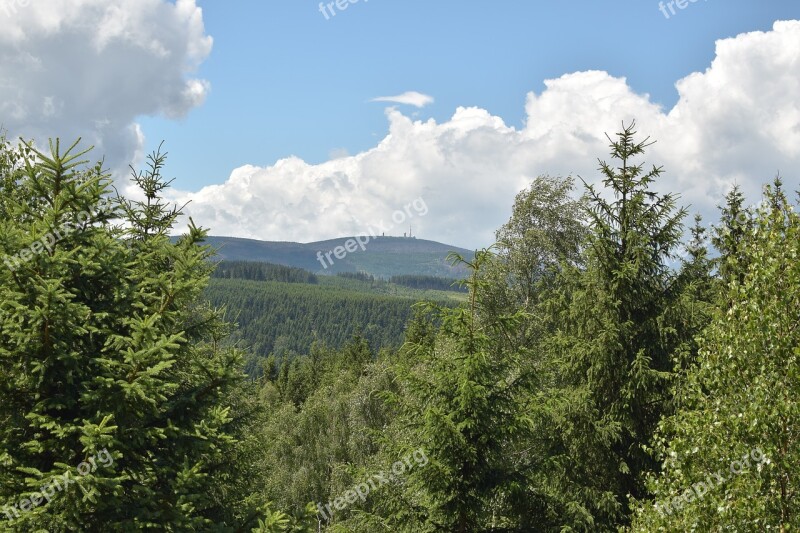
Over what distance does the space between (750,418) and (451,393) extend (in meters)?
5.61

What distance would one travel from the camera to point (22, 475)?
26.6ft

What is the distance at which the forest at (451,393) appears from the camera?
787 centimetres

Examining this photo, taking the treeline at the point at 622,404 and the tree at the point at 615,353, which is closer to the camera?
the treeline at the point at 622,404

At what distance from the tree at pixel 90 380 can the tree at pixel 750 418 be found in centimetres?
739

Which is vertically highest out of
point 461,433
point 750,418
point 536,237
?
point 536,237

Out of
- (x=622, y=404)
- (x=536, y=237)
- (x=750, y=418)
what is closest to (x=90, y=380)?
(x=750, y=418)

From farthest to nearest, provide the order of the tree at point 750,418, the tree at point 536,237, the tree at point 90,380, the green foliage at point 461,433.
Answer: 1. the tree at point 536,237
2. the green foliage at point 461,433
3. the tree at point 750,418
4. the tree at point 90,380

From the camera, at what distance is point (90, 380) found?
8391mm

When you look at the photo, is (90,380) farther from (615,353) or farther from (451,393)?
(615,353)

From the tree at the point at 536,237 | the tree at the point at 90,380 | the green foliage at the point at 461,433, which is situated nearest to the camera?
the tree at the point at 90,380

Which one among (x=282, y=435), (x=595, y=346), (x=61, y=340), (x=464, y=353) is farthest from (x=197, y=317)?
(x=282, y=435)

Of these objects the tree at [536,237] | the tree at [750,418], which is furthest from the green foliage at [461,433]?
the tree at [536,237]

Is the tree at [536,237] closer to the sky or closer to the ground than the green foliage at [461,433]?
closer to the sky

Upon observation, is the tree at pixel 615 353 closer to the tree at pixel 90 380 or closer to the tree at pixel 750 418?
the tree at pixel 750 418
